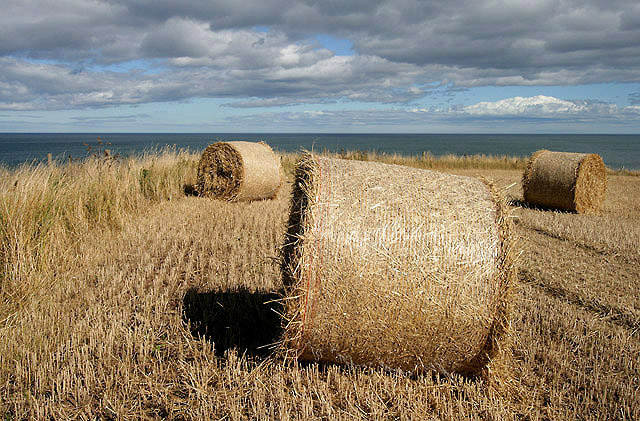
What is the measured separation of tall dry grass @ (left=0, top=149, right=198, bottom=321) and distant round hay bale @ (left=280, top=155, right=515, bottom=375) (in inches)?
127

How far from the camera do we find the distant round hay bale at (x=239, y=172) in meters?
11.8

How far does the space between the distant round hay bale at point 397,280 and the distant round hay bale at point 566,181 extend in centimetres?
932

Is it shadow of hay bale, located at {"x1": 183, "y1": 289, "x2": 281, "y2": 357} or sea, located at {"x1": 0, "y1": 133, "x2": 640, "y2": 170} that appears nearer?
shadow of hay bale, located at {"x1": 183, "y1": 289, "x2": 281, "y2": 357}


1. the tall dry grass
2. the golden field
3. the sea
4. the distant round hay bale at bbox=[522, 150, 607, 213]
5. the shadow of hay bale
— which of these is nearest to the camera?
the golden field

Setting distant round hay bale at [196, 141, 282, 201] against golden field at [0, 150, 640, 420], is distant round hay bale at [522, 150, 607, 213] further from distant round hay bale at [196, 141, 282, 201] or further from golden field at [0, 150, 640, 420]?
distant round hay bale at [196, 141, 282, 201]

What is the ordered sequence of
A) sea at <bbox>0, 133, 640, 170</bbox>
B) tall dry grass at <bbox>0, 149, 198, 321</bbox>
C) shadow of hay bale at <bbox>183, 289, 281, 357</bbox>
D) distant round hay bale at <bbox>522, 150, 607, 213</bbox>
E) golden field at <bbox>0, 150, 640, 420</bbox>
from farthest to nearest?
1. sea at <bbox>0, 133, 640, 170</bbox>
2. distant round hay bale at <bbox>522, 150, 607, 213</bbox>
3. tall dry grass at <bbox>0, 149, 198, 321</bbox>
4. shadow of hay bale at <bbox>183, 289, 281, 357</bbox>
5. golden field at <bbox>0, 150, 640, 420</bbox>

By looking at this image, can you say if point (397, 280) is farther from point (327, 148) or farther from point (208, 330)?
point (327, 148)

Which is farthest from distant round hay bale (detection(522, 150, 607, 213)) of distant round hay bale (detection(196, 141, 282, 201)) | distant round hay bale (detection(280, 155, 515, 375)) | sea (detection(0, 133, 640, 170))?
distant round hay bale (detection(280, 155, 515, 375))

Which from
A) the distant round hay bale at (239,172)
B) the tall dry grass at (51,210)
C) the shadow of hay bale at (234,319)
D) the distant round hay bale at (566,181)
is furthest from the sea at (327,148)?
the distant round hay bale at (566,181)

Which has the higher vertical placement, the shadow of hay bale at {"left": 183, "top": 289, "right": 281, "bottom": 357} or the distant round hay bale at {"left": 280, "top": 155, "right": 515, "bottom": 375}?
the distant round hay bale at {"left": 280, "top": 155, "right": 515, "bottom": 375}

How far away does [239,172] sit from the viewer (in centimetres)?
1173

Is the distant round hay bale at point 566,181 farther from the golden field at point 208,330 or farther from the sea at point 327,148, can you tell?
the sea at point 327,148

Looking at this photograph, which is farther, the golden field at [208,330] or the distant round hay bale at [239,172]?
the distant round hay bale at [239,172]

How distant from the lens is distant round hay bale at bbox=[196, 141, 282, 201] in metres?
11.8
